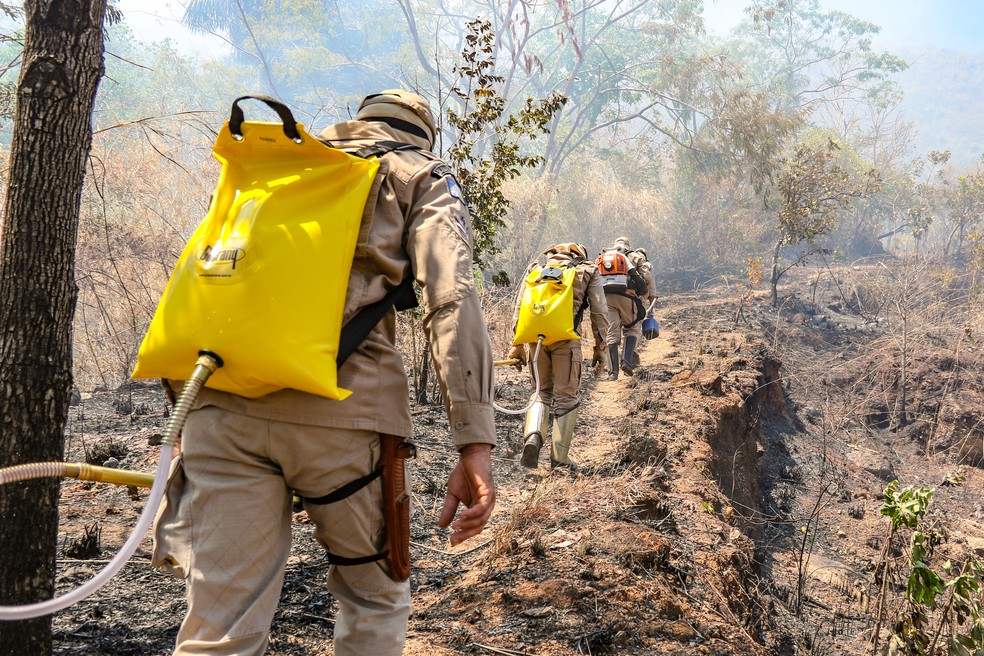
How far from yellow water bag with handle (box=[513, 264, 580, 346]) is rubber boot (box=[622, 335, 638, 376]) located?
4361mm

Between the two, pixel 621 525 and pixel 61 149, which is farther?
pixel 621 525

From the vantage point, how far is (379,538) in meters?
1.77

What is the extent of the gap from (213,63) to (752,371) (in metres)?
51.4

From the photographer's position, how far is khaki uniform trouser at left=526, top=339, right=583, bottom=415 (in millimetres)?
6289

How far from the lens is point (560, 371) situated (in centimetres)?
635

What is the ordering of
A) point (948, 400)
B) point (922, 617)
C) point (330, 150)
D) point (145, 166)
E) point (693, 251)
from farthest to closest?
point (693, 251), point (145, 166), point (948, 400), point (922, 617), point (330, 150)

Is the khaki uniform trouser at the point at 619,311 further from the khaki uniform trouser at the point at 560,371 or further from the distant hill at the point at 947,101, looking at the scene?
the distant hill at the point at 947,101

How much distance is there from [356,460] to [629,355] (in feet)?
29.6

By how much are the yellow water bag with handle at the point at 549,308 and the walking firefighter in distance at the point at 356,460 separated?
412 centimetres

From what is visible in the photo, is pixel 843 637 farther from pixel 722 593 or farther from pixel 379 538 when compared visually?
pixel 379 538

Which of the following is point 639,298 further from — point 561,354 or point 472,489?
point 472,489

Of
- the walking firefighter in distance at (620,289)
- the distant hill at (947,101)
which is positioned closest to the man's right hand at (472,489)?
the walking firefighter in distance at (620,289)

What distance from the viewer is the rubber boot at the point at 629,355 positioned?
10.4 m

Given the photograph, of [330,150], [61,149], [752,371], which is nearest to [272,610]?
[330,150]
